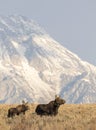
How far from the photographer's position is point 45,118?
74.9 ft

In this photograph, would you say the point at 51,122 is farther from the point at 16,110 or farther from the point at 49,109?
the point at 16,110

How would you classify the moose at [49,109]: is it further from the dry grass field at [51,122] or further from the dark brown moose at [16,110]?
the dark brown moose at [16,110]

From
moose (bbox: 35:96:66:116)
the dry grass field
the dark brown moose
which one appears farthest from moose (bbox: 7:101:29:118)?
moose (bbox: 35:96:66:116)

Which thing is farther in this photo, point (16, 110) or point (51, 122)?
point (16, 110)

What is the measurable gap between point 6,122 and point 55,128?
14.4 feet

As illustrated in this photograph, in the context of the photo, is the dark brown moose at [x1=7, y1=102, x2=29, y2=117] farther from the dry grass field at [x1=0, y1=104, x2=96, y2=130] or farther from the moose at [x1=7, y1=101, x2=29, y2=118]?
the dry grass field at [x1=0, y1=104, x2=96, y2=130]

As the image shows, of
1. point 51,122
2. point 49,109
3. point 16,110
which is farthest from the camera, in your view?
point 16,110

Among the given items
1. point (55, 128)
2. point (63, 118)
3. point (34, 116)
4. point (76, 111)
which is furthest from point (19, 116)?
point (55, 128)

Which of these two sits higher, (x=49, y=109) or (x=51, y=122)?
(x=49, y=109)

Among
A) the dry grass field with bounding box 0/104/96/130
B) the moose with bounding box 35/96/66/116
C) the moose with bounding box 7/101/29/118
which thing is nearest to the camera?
the dry grass field with bounding box 0/104/96/130

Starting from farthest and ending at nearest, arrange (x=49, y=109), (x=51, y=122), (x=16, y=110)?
(x=16, y=110) → (x=49, y=109) → (x=51, y=122)

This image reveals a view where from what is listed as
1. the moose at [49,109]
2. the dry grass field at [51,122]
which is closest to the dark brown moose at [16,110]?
the dry grass field at [51,122]

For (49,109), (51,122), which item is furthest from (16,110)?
(51,122)

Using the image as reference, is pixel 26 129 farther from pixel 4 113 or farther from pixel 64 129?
pixel 4 113
